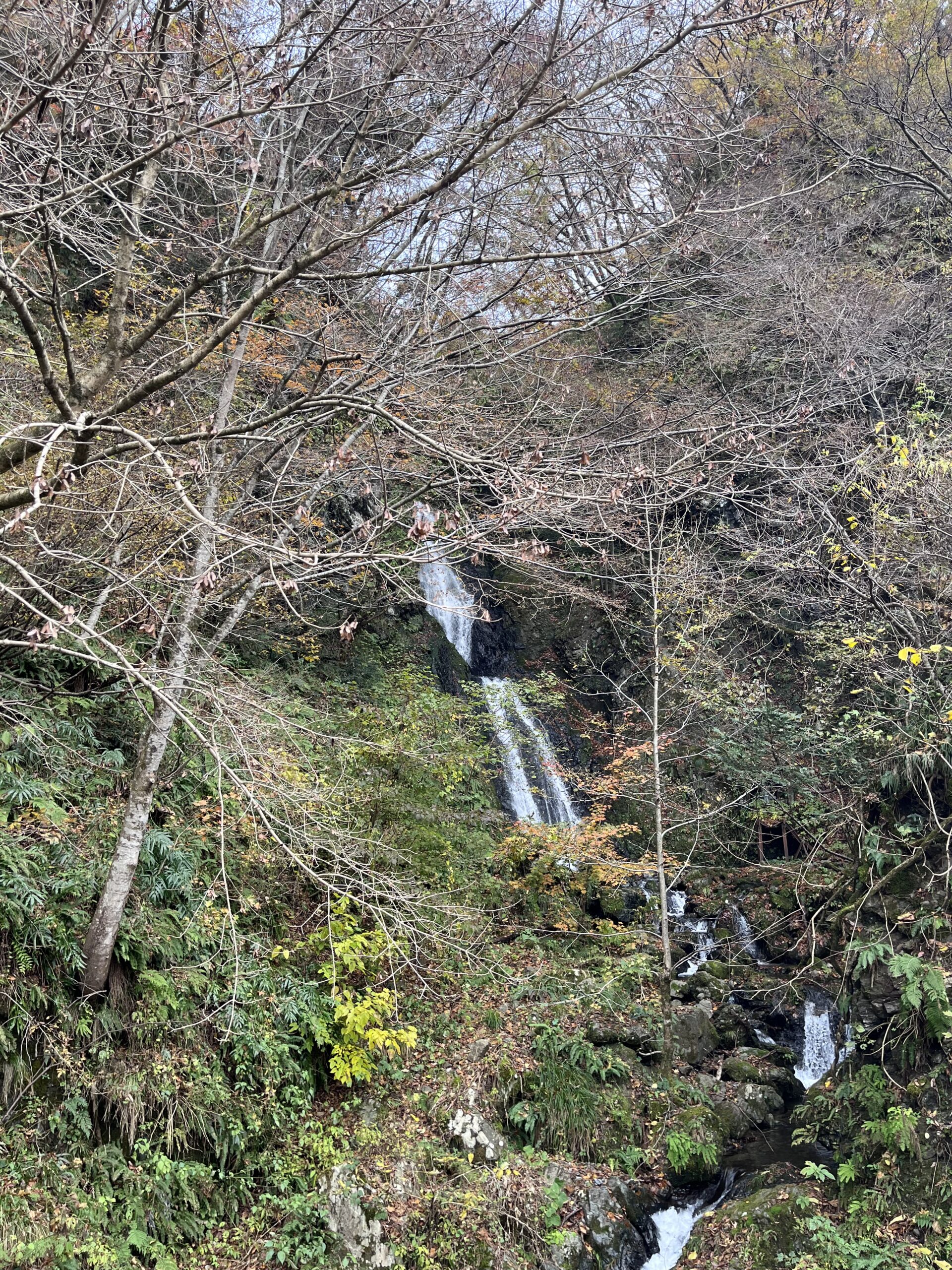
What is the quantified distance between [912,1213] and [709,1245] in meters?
1.59

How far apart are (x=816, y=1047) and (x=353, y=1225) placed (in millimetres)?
6066

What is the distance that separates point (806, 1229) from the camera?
227 inches

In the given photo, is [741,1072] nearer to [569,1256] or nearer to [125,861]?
[569,1256]

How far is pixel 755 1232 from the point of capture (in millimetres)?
5840

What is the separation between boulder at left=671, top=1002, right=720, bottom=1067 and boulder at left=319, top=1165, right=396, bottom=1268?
4062 millimetres

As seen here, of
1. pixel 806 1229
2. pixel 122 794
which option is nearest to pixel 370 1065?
pixel 122 794

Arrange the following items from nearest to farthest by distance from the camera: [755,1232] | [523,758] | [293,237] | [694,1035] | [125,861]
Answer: [125,861]
[755,1232]
[293,237]
[694,1035]
[523,758]

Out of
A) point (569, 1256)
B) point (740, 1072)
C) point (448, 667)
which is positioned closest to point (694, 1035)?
point (740, 1072)

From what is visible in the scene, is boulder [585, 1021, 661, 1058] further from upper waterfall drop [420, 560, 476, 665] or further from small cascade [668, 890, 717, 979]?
upper waterfall drop [420, 560, 476, 665]

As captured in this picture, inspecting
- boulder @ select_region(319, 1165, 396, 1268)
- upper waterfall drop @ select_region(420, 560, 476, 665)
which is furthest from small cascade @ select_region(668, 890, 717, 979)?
boulder @ select_region(319, 1165, 396, 1268)

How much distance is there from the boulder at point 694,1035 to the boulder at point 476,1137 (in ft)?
9.15

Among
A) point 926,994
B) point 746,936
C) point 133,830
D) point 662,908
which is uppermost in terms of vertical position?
point 133,830

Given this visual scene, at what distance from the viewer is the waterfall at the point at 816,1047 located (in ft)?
27.6

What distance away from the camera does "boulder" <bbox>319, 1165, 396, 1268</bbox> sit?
198 inches
